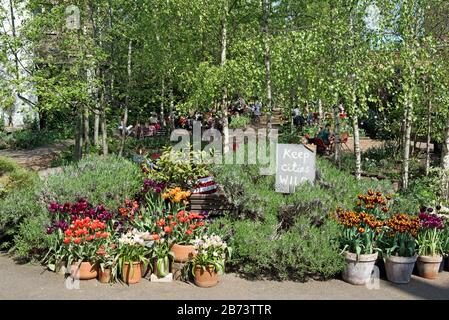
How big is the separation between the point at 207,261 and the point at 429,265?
2.87 m

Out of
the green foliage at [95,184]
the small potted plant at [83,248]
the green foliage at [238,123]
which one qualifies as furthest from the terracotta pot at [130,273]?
the green foliage at [238,123]

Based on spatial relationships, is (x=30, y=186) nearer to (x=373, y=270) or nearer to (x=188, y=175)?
Answer: (x=188, y=175)

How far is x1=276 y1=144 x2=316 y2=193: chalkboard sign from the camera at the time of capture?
6.91 meters

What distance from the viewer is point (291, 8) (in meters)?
13.8

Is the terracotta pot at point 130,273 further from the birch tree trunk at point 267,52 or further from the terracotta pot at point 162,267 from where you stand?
the birch tree trunk at point 267,52

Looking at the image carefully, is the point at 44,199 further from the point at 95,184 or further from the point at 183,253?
the point at 183,253

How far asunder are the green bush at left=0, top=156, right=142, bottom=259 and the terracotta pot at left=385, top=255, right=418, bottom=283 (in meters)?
3.81

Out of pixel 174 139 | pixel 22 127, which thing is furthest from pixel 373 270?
pixel 22 127

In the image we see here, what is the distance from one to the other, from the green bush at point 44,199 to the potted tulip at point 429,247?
4140 millimetres

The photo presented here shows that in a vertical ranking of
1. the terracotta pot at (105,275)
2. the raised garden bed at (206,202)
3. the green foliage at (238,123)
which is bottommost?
the terracotta pot at (105,275)

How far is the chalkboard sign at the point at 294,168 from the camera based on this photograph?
6914mm

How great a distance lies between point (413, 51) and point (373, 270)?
417 centimetres

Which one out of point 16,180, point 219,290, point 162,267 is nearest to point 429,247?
point 219,290

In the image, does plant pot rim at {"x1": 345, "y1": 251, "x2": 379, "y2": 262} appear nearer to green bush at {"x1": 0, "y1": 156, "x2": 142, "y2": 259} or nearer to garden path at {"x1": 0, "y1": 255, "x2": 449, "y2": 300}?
garden path at {"x1": 0, "y1": 255, "x2": 449, "y2": 300}
